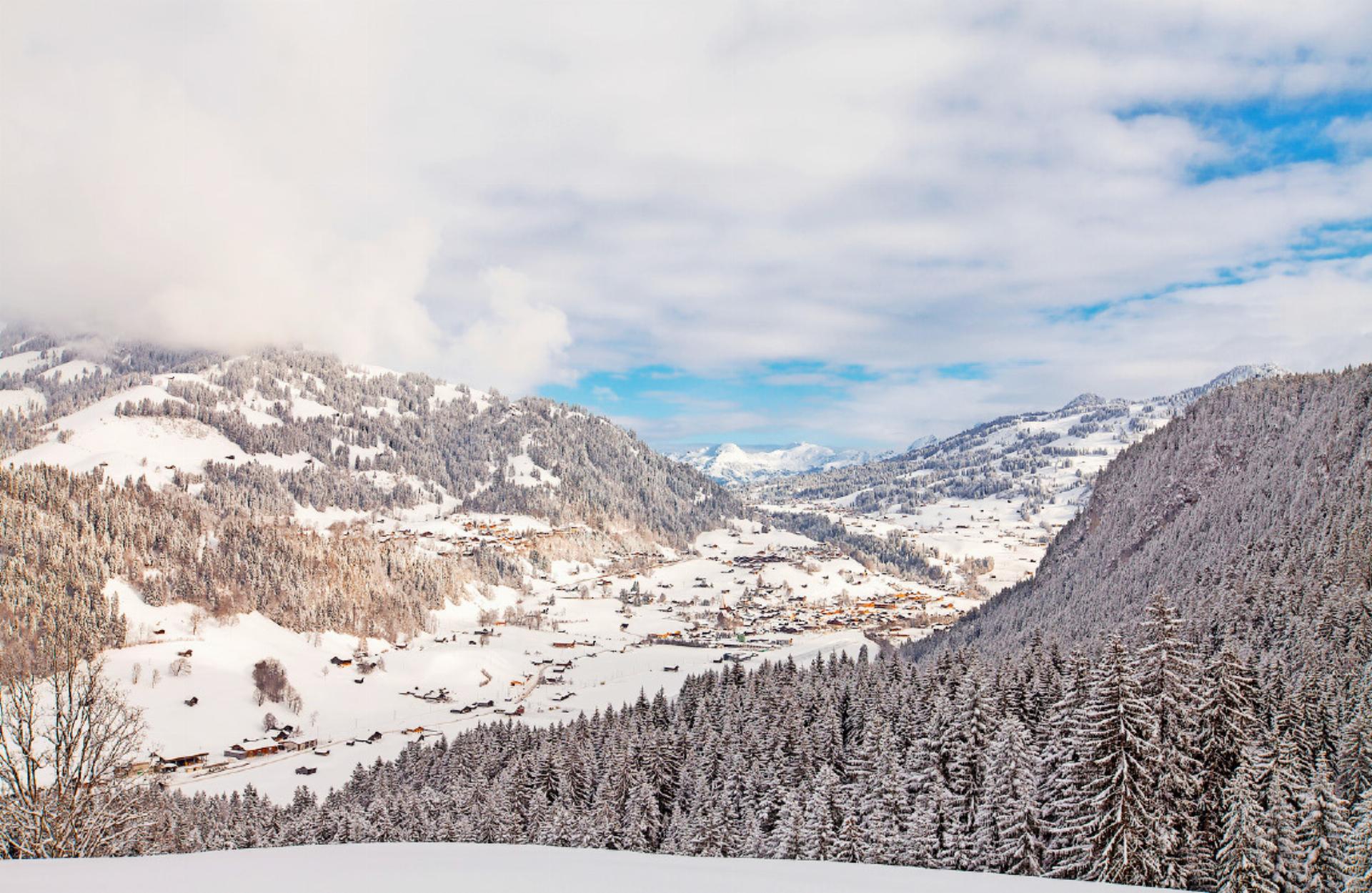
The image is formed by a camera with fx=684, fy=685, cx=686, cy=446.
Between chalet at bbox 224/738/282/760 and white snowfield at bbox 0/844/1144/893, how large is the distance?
80397 mm

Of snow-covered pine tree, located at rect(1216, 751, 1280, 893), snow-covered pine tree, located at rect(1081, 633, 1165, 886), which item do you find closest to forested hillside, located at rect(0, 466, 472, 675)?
snow-covered pine tree, located at rect(1081, 633, 1165, 886)

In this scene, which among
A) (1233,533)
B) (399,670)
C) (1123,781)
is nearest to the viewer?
(1123,781)

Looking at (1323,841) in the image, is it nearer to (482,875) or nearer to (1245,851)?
(1245,851)

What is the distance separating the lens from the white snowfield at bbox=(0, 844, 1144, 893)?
8977 mm

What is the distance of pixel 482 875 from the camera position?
980cm

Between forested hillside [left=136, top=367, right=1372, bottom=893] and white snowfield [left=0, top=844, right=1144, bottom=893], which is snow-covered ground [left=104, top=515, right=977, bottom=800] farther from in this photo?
white snowfield [left=0, top=844, right=1144, bottom=893]

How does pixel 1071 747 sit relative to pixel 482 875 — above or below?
below

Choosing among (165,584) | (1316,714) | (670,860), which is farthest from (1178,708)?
(165,584)

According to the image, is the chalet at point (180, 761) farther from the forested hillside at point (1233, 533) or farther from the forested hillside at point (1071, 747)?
the forested hillside at point (1233, 533)

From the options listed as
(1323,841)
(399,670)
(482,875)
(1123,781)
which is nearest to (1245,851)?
(1323,841)

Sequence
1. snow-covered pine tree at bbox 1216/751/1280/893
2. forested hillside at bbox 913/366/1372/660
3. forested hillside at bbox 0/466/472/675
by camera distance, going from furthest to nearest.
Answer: forested hillside at bbox 0/466/472/675
forested hillside at bbox 913/366/1372/660
snow-covered pine tree at bbox 1216/751/1280/893

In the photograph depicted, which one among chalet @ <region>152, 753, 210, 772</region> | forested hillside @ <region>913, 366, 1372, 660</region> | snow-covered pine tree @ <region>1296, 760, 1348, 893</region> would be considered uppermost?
forested hillside @ <region>913, 366, 1372, 660</region>

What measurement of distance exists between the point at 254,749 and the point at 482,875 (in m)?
86.1

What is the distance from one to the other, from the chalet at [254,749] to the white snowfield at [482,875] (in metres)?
80.4
